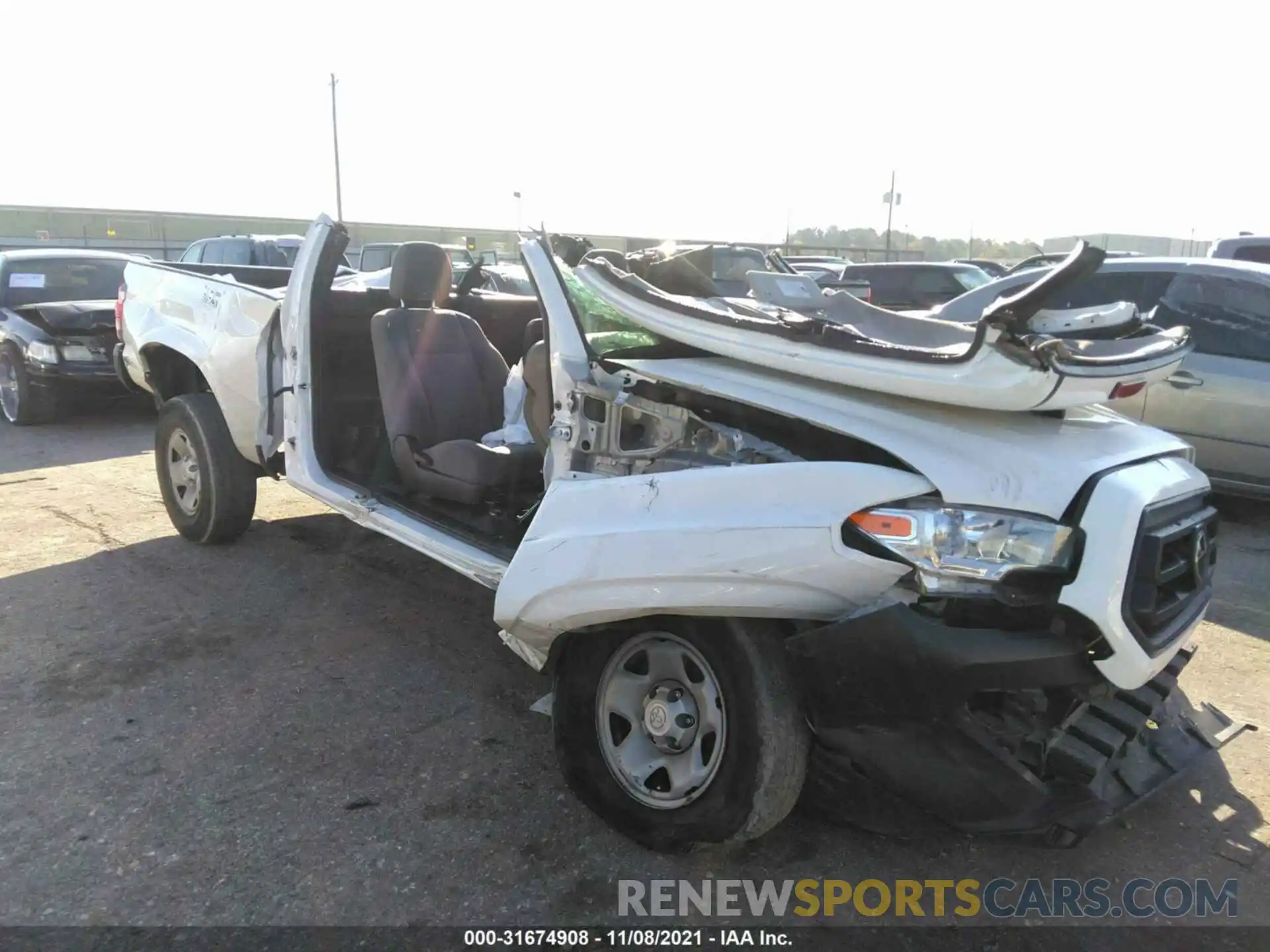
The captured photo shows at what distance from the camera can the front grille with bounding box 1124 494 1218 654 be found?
227 centimetres

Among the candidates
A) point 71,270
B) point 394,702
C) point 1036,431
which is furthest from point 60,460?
point 1036,431

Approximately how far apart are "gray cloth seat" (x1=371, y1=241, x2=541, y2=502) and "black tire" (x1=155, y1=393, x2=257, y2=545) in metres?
1.32

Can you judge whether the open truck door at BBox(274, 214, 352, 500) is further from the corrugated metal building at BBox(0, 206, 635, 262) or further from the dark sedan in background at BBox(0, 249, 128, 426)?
the corrugated metal building at BBox(0, 206, 635, 262)

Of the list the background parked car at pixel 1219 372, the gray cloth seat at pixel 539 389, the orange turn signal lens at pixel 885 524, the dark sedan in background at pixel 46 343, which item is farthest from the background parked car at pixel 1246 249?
the dark sedan in background at pixel 46 343

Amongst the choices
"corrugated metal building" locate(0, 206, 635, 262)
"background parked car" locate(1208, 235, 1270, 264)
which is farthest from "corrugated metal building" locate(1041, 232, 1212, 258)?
"background parked car" locate(1208, 235, 1270, 264)

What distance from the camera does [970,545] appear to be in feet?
7.44

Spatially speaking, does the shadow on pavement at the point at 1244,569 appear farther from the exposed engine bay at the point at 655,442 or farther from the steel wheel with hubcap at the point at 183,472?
the steel wheel with hubcap at the point at 183,472

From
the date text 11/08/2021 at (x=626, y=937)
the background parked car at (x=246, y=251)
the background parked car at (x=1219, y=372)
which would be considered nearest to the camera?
the date text 11/08/2021 at (x=626, y=937)

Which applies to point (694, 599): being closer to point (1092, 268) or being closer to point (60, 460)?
point (1092, 268)

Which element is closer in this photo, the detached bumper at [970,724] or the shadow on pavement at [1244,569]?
the detached bumper at [970,724]

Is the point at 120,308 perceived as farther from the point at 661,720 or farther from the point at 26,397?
the point at 661,720

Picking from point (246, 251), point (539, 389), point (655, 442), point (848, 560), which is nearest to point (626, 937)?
point (848, 560)

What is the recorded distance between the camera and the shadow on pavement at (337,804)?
8.55 ft

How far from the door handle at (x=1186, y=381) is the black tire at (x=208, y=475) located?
585 centimetres
